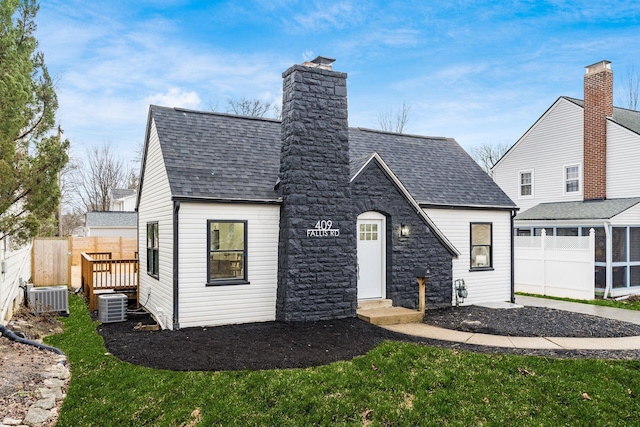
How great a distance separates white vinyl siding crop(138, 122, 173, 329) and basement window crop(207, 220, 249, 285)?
90 centimetres

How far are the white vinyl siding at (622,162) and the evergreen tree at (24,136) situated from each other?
57.9 feet

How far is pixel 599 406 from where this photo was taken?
605 centimetres

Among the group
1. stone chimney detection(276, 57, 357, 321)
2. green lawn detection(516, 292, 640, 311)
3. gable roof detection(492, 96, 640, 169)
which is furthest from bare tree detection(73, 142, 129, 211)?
green lawn detection(516, 292, 640, 311)

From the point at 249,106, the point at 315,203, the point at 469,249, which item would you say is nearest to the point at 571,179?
the point at 469,249

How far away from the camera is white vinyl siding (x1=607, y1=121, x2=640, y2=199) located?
16625 mm

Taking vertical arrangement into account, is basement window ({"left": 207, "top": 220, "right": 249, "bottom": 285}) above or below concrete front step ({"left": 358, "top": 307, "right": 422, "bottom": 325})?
above

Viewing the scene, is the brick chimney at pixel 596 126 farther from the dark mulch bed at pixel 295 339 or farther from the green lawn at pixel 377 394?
the green lawn at pixel 377 394

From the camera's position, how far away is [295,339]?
866 centimetres

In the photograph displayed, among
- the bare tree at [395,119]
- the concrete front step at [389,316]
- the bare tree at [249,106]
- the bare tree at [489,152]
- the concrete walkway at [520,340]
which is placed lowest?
the concrete walkway at [520,340]

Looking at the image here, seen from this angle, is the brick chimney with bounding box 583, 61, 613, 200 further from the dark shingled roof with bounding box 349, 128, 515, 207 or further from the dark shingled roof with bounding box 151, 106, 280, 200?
the dark shingled roof with bounding box 151, 106, 280, 200

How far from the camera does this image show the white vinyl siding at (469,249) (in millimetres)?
12945

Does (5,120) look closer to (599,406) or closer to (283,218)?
(283,218)

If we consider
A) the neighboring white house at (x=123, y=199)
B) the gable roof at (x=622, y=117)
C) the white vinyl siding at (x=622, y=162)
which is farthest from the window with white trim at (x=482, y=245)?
the neighboring white house at (x=123, y=199)

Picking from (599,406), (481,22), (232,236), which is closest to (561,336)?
(599,406)
